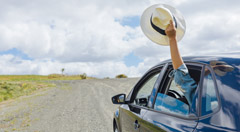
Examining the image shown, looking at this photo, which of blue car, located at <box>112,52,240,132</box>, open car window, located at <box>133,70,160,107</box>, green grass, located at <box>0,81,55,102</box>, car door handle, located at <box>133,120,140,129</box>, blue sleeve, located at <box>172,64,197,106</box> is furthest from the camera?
green grass, located at <box>0,81,55,102</box>

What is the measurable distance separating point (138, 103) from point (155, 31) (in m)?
1.32

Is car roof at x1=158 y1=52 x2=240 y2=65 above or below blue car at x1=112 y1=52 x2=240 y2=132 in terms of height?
above

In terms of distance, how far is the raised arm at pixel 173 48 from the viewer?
221 cm

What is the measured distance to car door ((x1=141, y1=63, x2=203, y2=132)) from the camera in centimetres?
195

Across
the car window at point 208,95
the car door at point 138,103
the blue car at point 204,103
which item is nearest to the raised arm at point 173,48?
the blue car at point 204,103

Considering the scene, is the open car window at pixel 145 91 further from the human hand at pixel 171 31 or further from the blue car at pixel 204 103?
the human hand at pixel 171 31

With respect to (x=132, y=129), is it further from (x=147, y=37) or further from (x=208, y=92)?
(x=208, y=92)

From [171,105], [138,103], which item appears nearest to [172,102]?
[171,105]

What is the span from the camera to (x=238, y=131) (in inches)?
59.5

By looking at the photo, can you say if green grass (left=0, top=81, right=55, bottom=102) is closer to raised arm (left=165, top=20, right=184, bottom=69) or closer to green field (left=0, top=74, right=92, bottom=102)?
green field (left=0, top=74, right=92, bottom=102)

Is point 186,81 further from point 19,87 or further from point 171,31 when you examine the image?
point 19,87

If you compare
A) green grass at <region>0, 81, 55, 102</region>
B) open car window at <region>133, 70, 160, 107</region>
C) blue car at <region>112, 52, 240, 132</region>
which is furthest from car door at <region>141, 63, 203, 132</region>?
green grass at <region>0, 81, 55, 102</region>

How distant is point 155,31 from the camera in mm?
2598

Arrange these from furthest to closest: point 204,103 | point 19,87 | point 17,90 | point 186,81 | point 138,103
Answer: point 19,87
point 17,90
point 138,103
point 186,81
point 204,103
